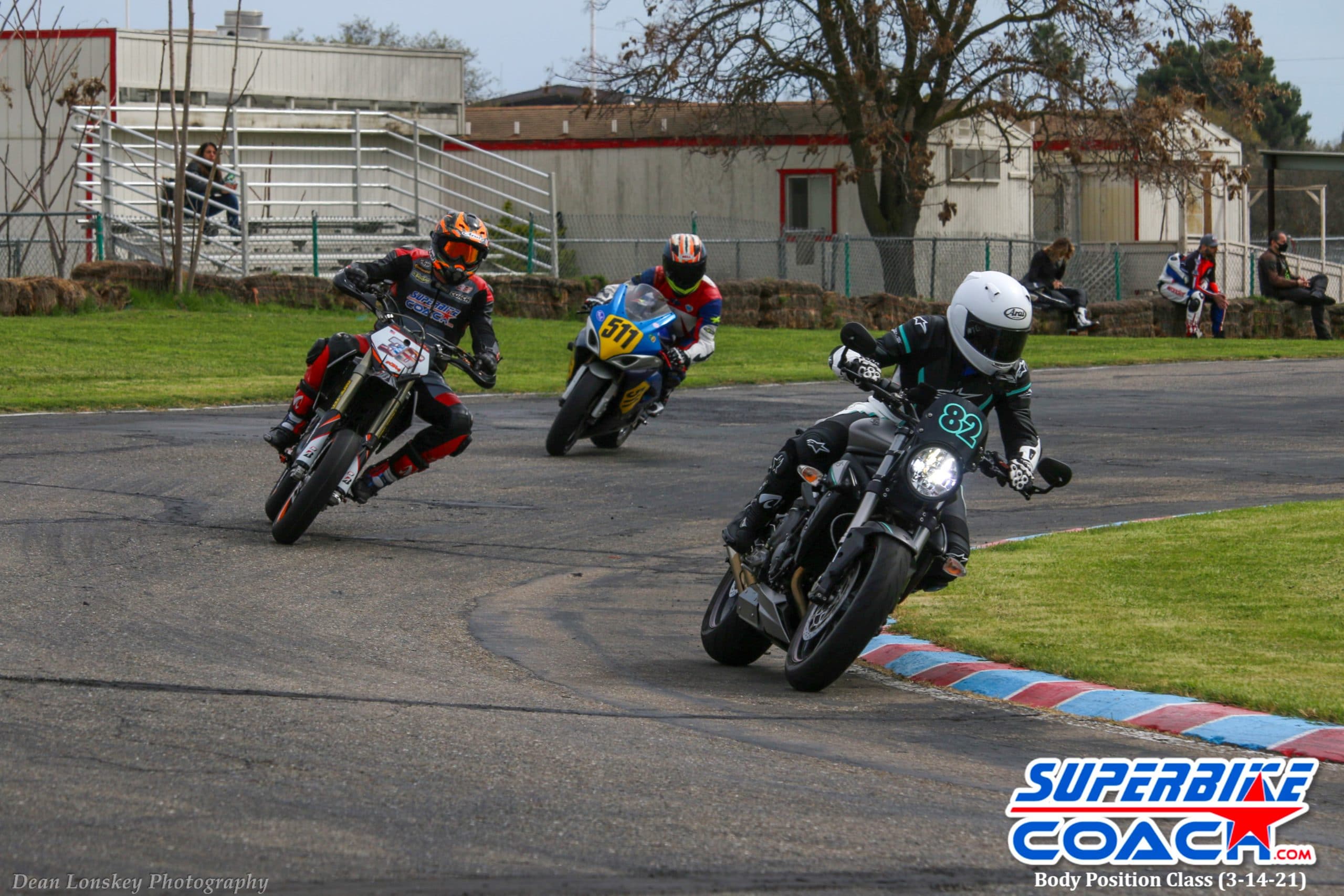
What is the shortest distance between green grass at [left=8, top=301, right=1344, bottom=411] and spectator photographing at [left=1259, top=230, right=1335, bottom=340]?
2.92 meters

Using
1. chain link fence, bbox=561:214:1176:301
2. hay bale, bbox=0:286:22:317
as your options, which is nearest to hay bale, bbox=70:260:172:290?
hay bale, bbox=0:286:22:317

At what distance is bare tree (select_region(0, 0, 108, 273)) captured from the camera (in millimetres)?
31047

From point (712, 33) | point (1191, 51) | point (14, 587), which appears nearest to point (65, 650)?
point (14, 587)

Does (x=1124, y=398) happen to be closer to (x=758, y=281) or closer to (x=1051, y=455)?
(x=1051, y=455)

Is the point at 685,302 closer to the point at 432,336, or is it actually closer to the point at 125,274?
the point at 432,336

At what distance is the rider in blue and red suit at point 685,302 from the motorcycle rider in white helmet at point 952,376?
6597mm

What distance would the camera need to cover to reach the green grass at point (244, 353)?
59.7ft

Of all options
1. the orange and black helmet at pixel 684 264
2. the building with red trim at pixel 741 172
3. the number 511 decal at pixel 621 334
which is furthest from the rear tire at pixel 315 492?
the building with red trim at pixel 741 172

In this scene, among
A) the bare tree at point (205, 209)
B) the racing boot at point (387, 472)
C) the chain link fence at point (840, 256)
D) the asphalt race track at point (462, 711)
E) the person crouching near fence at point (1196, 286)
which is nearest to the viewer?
the asphalt race track at point (462, 711)

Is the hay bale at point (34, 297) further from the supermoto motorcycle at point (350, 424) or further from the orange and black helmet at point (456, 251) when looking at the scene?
the supermoto motorcycle at point (350, 424)

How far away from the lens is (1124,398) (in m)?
19.5

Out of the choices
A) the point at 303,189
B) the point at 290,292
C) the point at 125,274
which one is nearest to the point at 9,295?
the point at 125,274

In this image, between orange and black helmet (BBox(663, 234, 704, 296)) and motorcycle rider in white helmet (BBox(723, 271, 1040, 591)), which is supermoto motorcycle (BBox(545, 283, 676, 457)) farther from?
motorcycle rider in white helmet (BBox(723, 271, 1040, 591))

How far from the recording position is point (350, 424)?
10.0 m
